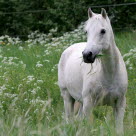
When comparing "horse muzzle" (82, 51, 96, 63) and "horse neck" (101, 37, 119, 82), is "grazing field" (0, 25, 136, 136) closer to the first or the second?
"horse neck" (101, 37, 119, 82)

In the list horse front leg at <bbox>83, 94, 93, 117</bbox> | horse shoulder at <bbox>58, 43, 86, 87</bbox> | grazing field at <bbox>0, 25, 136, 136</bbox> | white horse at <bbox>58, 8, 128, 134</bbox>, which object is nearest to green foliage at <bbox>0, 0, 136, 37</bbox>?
grazing field at <bbox>0, 25, 136, 136</bbox>

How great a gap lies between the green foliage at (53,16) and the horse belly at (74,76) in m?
7.06

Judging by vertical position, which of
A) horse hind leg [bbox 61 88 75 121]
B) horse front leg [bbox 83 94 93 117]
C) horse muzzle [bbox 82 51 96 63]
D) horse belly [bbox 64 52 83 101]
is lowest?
horse hind leg [bbox 61 88 75 121]

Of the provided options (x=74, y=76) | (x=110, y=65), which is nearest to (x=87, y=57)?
(x=110, y=65)

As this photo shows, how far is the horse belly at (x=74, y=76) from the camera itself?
681 cm

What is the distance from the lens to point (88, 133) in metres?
3.97

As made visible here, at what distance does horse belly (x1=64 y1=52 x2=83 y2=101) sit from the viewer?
681 cm

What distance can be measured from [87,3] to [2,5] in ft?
9.51

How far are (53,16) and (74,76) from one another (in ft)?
32.0

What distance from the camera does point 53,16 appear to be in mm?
16500

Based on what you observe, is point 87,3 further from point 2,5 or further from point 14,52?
point 14,52

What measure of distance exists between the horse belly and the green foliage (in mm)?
7061

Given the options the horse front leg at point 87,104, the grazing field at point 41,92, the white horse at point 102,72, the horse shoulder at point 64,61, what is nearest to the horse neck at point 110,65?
the white horse at point 102,72

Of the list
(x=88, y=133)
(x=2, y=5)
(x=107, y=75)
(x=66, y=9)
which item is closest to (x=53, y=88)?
(x=107, y=75)
